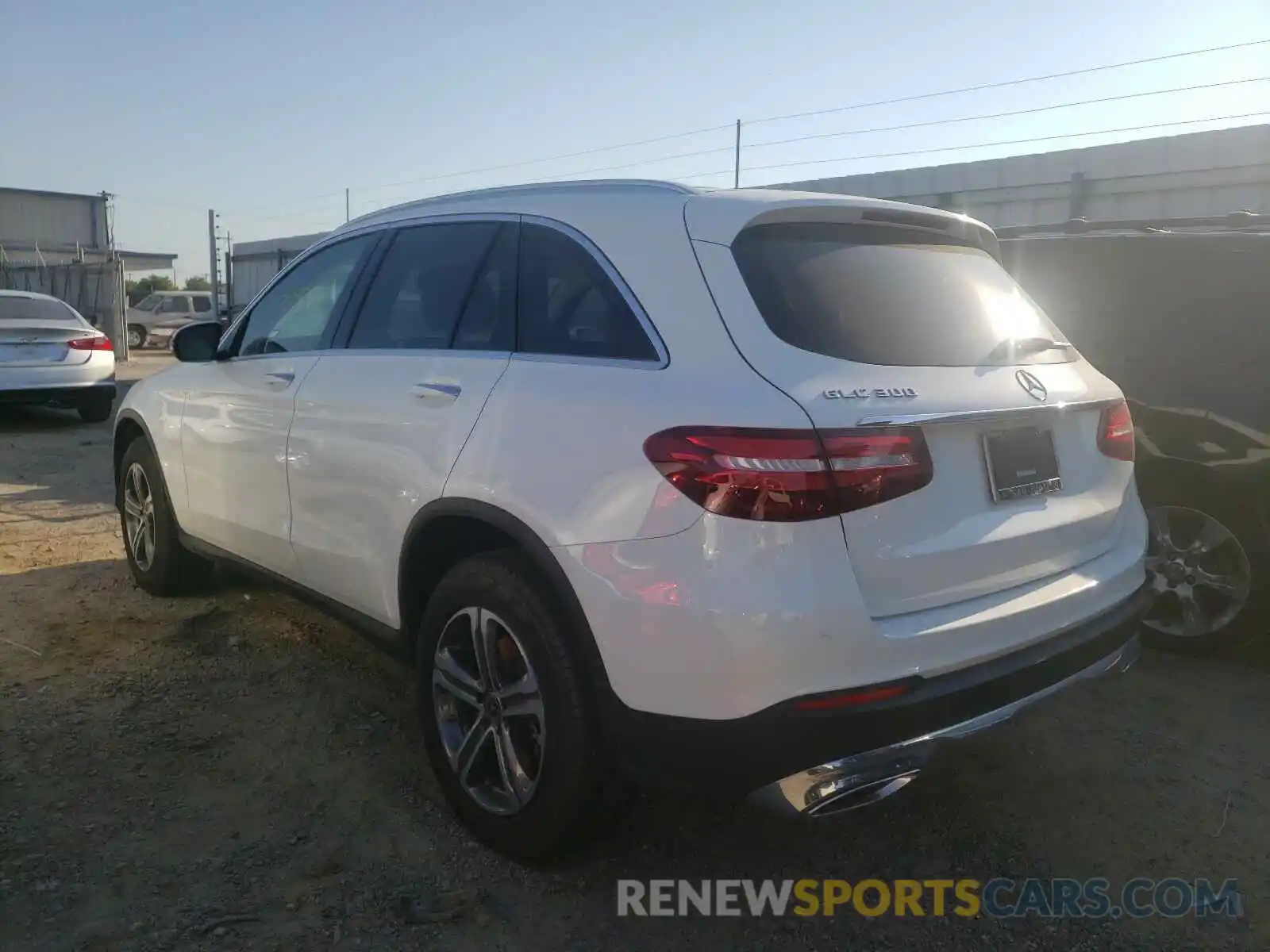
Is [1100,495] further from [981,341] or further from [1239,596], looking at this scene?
[1239,596]

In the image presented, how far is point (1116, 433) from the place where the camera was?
292cm

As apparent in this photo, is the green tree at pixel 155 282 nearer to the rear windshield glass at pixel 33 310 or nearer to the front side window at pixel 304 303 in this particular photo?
the rear windshield glass at pixel 33 310

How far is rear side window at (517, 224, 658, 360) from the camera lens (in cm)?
252

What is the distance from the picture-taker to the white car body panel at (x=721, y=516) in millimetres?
2117

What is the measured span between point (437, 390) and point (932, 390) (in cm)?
140

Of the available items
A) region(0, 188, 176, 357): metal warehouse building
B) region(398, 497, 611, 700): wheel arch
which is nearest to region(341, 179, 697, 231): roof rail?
region(398, 497, 611, 700): wheel arch

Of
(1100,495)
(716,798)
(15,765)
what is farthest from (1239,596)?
(15,765)

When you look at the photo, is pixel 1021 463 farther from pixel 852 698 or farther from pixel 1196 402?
pixel 1196 402

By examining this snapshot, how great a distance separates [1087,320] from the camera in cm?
454

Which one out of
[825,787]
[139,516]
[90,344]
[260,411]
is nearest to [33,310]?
[90,344]

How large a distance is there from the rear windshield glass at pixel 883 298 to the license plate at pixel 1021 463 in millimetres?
220

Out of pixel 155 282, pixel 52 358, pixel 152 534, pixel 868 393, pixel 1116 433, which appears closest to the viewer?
pixel 868 393

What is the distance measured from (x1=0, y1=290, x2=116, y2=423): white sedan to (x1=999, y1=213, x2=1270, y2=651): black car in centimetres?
1025

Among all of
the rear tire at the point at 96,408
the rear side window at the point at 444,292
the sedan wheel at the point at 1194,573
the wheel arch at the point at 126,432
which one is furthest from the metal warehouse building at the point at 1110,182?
the rear side window at the point at 444,292
